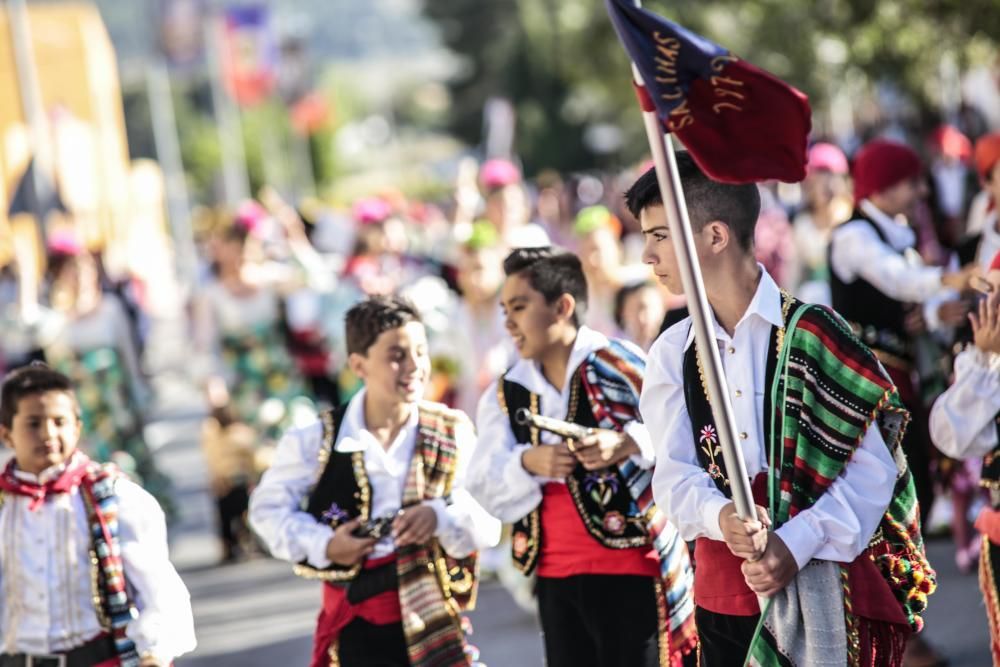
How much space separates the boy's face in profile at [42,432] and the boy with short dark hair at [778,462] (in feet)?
5.86

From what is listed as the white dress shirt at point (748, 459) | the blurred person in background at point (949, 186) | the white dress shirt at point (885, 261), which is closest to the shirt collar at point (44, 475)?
the white dress shirt at point (748, 459)

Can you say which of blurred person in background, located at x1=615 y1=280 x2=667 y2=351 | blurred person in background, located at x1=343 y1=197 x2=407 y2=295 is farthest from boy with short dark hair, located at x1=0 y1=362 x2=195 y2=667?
blurred person in background, located at x1=343 y1=197 x2=407 y2=295

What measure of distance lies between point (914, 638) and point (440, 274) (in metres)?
6.09

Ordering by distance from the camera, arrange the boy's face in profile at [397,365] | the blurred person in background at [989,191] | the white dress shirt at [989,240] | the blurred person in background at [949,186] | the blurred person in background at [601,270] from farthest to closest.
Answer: the blurred person in background at [949,186] < the blurred person in background at [601,270] < the white dress shirt at [989,240] < the blurred person in background at [989,191] < the boy's face in profile at [397,365]

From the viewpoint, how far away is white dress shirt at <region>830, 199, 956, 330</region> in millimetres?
6898

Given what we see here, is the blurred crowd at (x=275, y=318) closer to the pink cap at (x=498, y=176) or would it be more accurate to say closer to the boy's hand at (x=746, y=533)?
the pink cap at (x=498, y=176)

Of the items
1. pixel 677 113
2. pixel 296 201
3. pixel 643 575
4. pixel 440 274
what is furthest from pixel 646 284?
pixel 296 201

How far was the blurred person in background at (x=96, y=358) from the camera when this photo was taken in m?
10.6

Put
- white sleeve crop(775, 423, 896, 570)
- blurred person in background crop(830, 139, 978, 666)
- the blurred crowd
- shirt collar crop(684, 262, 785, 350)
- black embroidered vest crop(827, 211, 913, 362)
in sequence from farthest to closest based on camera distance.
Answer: the blurred crowd
black embroidered vest crop(827, 211, 913, 362)
blurred person in background crop(830, 139, 978, 666)
shirt collar crop(684, 262, 785, 350)
white sleeve crop(775, 423, 896, 570)

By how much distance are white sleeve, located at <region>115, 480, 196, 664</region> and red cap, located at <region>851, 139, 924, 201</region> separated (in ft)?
11.9

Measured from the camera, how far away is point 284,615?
29.8 feet

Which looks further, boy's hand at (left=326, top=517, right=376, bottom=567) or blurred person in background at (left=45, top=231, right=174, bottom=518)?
blurred person in background at (left=45, top=231, right=174, bottom=518)

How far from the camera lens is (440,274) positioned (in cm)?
1218

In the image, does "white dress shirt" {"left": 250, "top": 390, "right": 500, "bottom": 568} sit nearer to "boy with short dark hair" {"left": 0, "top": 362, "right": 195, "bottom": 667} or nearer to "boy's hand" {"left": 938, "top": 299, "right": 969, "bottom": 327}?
"boy with short dark hair" {"left": 0, "top": 362, "right": 195, "bottom": 667}
